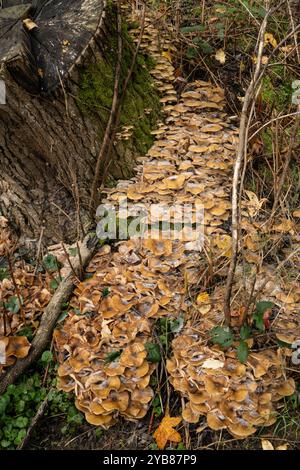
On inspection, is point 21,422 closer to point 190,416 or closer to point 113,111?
point 190,416

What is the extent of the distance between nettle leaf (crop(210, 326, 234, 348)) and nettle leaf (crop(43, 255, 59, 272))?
1743 mm

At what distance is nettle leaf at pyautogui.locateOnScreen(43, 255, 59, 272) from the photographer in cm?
433

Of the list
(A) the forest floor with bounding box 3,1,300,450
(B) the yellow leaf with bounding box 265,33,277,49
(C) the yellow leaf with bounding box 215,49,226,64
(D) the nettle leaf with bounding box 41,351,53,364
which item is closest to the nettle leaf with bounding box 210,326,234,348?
(A) the forest floor with bounding box 3,1,300,450

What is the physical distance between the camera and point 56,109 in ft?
12.9

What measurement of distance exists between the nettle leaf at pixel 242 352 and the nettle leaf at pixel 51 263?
6.51 feet

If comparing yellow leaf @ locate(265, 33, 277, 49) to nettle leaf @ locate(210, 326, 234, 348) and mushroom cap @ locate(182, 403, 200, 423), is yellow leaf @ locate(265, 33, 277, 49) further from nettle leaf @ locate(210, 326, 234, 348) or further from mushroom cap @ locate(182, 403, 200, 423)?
mushroom cap @ locate(182, 403, 200, 423)

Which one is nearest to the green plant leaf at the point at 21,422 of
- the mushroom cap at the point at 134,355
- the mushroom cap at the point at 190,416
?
the mushroom cap at the point at 134,355

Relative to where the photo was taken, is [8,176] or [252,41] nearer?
[8,176]

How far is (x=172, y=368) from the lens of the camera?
11.1 feet

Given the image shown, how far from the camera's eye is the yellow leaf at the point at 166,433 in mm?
3234

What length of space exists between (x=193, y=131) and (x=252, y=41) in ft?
5.27

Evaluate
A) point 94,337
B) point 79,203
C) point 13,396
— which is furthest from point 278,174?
point 13,396

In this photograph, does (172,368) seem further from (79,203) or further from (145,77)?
(145,77)

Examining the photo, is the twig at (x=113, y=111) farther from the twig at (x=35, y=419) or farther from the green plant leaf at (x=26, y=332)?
the twig at (x=35, y=419)
